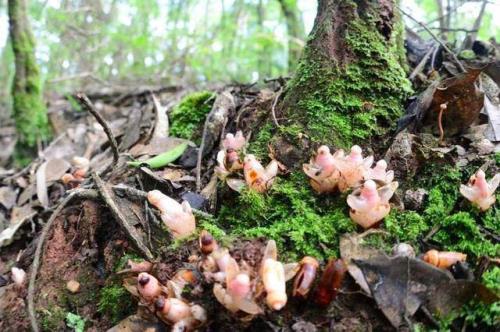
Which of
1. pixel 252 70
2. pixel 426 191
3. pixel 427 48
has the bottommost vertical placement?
pixel 252 70

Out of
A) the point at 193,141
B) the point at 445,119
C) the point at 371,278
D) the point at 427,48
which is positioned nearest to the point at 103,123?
the point at 193,141

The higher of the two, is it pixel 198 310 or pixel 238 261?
pixel 238 261

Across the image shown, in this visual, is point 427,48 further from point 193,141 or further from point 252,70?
point 252,70

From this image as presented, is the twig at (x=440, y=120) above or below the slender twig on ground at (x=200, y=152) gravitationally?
above

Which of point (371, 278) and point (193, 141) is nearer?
point (371, 278)

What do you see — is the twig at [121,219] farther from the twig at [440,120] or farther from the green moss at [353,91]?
the twig at [440,120]

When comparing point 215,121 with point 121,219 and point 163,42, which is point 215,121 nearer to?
point 121,219

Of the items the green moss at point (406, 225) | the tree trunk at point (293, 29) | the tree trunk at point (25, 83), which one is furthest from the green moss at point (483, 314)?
the tree trunk at point (293, 29)

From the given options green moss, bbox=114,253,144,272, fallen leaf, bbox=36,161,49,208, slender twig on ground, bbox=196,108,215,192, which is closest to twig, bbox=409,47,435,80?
slender twig on ground, bbox=196,108,215,192
